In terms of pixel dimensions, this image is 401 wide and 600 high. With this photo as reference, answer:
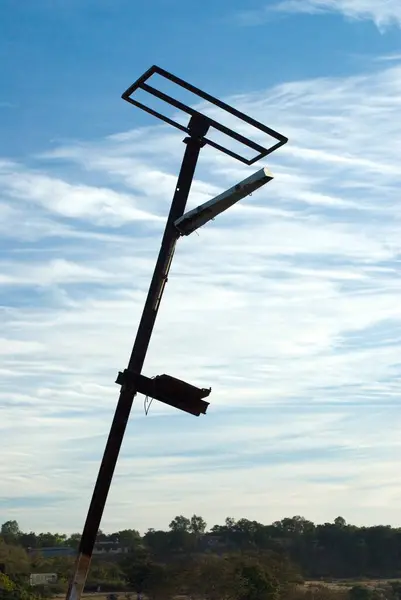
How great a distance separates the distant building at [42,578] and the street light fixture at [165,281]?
60.6 meters

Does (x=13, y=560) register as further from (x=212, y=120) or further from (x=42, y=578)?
(x=212, y=120)

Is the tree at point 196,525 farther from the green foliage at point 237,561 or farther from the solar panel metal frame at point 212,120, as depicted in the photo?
the solar panel metal frame at point 212,120

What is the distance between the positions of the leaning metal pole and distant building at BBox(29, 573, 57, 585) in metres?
60.6

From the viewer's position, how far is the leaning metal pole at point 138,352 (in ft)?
24.2

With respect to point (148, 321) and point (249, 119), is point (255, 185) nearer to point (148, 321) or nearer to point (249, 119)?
point (249, 119)

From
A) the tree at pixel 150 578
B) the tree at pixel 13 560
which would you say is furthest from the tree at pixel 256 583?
the tree at pixel 13 560

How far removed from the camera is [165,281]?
794cm

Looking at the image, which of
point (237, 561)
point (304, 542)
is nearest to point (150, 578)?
point (237, 561)

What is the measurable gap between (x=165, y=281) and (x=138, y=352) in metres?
0.62

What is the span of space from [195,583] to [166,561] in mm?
10217

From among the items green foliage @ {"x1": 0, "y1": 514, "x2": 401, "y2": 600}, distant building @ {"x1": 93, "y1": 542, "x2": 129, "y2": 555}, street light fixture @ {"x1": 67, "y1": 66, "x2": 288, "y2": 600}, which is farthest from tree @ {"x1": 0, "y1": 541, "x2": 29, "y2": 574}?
street light fixture @ {"x1": 67, "y1": 66, "x2": 288, "y2": 600}

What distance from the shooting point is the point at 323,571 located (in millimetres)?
88812

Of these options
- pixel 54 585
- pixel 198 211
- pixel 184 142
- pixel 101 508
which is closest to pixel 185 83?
pixel 184 142

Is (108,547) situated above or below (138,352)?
above
